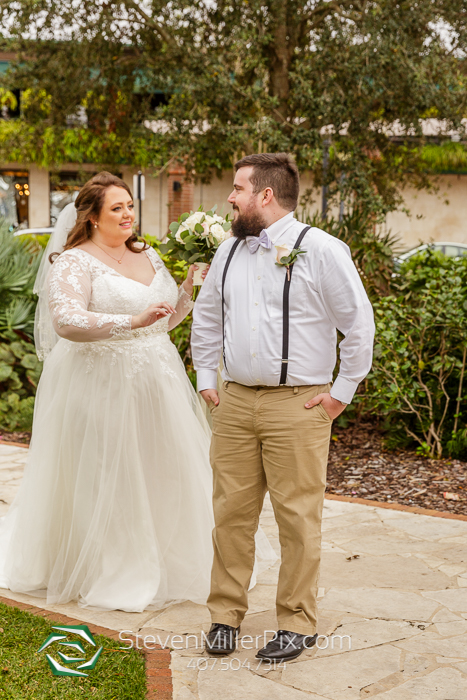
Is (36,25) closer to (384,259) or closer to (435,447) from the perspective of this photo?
(384,259)

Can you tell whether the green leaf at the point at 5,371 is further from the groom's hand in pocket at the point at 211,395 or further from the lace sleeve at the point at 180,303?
the groom's hand in pocket at the point at 211,395

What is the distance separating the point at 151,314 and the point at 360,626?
1.82 metres

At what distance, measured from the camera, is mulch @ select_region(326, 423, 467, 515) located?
5828 millimetres

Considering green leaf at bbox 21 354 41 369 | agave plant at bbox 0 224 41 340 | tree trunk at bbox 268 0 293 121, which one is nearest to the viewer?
green leaf at bbox 21 354 41 369

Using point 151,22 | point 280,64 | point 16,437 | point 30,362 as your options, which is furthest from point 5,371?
point 280,64

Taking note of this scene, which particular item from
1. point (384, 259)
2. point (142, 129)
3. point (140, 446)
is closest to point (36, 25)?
point (142, 129)

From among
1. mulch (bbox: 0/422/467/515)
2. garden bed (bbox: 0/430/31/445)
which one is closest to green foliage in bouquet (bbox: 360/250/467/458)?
mulch (bbox: 0/422/467/515)

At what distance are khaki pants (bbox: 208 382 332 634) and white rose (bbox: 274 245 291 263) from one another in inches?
21.8

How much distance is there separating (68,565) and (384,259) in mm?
4696

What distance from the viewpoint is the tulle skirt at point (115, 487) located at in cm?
396

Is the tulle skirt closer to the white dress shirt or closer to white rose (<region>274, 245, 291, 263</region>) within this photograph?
the white dress shirt

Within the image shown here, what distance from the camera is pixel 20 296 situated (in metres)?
8.81

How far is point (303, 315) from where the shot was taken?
316 cm

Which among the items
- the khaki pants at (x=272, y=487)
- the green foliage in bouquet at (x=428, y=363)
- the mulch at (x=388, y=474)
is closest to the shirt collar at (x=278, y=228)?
the khaki pants at (x=272, y=487)
